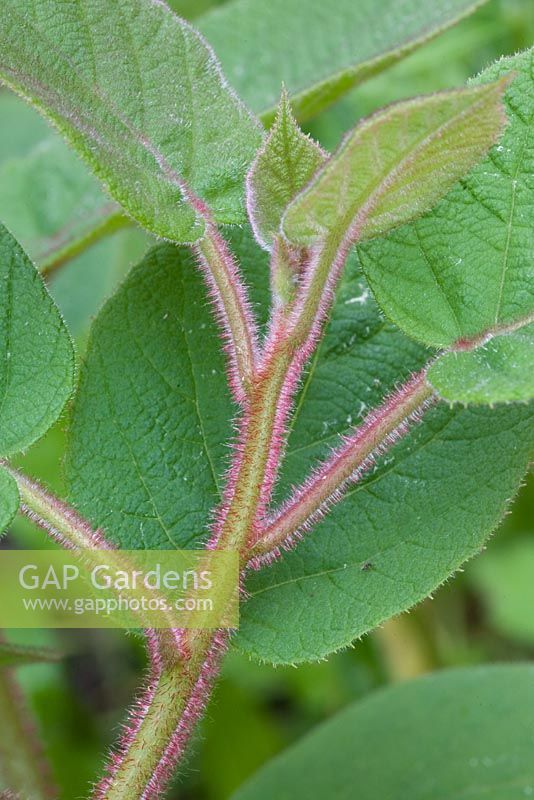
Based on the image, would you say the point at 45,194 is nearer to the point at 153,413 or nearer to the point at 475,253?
the point at 153,413

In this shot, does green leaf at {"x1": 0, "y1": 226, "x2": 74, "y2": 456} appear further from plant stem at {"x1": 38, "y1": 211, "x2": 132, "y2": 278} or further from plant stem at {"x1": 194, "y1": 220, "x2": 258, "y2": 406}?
plant stem at {"x1": 38, "y1": 211, "x2": 132, "y2": 278}

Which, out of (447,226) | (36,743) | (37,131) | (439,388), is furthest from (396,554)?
(37,131)

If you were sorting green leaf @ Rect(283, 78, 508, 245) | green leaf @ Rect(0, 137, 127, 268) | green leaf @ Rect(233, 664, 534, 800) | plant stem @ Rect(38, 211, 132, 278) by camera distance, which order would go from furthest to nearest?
green leaf @ Rect(0, 137, 127, 268)
plant stem @ Rect(38, 211, 132, 278)
green leaf @ Rect(233, 664, 534, 800)
green leaf @ Rect(283, 78, 508, 245)

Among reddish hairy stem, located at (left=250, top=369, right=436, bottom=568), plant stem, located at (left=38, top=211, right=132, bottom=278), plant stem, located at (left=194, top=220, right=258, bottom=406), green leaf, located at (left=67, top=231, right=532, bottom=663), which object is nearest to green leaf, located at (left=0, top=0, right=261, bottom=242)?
plant stem, located at (left=194, top=220, right=258, bottom=406)

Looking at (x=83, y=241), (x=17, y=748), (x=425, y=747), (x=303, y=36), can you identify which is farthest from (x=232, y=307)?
(x=303, y=36)

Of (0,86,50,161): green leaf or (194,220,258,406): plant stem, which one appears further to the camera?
(0,86,50,161): green leaf

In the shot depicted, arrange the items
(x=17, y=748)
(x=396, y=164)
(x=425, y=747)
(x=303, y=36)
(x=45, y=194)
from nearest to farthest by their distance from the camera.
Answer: (x=396, y=164), (x=425, y=747), (x=17, y=748), (x=303, y=36), (x=45, y=194)
